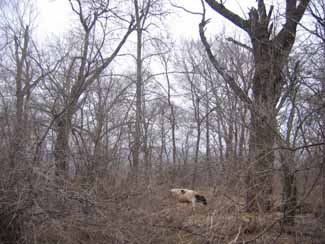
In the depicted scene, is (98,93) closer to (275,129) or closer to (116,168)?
(116,168)

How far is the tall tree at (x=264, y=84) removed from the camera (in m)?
6.22

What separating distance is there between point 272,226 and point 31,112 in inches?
Result: 188

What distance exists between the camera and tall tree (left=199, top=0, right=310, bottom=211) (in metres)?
6.22

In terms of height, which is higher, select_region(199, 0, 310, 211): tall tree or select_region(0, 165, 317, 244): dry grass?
select_region(199, 0, 310, 211): tall tree

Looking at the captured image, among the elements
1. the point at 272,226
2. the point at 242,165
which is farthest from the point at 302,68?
the point at 272,226

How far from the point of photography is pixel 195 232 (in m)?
6.14

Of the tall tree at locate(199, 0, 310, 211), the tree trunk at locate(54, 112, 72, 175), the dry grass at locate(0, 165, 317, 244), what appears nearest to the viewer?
the dry grass at locate(0, 165, 317, 244)

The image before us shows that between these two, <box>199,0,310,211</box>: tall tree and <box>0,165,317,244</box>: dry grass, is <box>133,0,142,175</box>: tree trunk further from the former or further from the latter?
<box>199,0,310,211</box>: tall tree

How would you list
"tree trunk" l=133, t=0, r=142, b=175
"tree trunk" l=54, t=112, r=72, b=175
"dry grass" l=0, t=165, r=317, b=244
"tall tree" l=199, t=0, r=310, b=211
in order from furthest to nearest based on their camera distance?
1. "tree trunk" l=133, t=0, r=142, b=175
2. "tree trunk" l=54, t=112, r=72, b=175
3. "tall tree" l=199, t=0, r=310, b=211
4. "dry grass" l=0, t=165, r=317, b=244

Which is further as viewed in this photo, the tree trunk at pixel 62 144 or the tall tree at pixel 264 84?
the tree trunk at pixel 62 144

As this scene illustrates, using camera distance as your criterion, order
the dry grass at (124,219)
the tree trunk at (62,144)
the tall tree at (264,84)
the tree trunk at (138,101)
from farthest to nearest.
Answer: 1. the tree trunk at (138,101)
2. the tree trunk at (62,144)
3. the tall tree at (264,84)
4. the dry grass at (124,219)

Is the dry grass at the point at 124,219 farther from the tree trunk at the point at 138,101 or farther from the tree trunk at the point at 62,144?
the tree trunk at the point at 138,101

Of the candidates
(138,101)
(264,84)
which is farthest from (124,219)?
(138,101)

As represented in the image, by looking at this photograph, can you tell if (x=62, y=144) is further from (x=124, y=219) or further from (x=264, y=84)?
(x=264, y=84)
